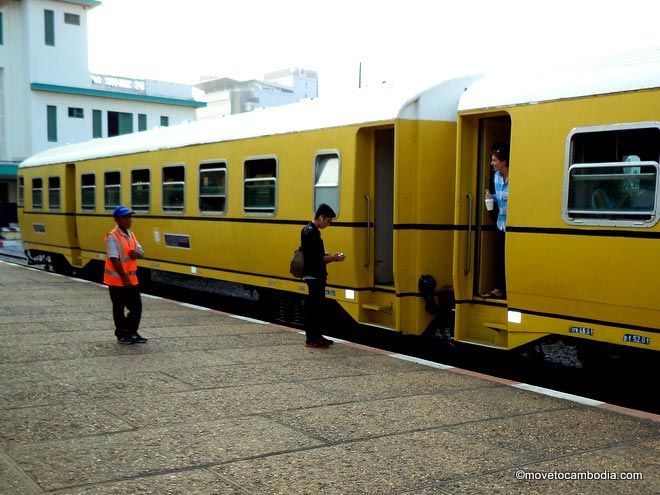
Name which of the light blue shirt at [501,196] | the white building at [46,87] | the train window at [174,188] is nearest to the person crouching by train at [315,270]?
the light blue shirt at [501,196]

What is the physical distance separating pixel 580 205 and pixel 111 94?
125 ft

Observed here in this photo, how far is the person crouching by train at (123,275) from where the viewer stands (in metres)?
9.52

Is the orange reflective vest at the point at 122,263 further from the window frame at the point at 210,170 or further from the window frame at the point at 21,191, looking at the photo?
the window frame at the point at 21,191

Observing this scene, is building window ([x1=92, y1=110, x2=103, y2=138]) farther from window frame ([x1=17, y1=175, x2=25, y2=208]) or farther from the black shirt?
the black shirt

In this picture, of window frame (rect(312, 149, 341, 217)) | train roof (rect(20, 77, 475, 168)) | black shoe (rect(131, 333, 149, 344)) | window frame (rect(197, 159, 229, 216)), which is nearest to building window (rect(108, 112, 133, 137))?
train roof (rect(20, 77, 475, 168))

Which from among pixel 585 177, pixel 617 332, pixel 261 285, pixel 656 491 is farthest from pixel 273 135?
pixel 656 491

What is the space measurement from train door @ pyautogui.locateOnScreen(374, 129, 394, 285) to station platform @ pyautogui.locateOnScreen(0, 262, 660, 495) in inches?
48.8

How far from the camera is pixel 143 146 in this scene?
15.9m

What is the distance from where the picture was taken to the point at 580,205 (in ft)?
24.2

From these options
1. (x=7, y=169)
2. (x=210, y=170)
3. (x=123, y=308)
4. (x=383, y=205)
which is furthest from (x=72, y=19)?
(x=383, y=205)

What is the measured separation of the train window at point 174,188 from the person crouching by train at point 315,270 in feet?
17.9

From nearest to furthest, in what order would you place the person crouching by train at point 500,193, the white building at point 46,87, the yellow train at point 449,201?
1. the yellow train at point 449,201
2. the person crouching by train at point 500,193
3. the white building at point 46,87

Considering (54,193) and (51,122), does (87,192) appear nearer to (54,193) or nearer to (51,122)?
(54,193)

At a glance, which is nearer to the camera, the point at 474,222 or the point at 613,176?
the point at 613,176
